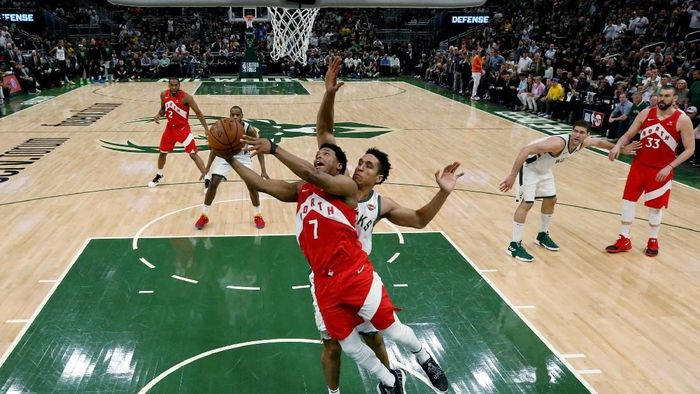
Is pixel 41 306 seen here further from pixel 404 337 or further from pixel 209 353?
pixel 404 337

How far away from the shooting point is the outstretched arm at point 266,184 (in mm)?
3463

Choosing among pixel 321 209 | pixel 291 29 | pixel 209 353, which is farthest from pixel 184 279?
pixel 291 29

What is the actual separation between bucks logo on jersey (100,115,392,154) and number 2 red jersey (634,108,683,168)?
7775 mm

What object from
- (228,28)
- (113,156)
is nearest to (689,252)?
(113,156)

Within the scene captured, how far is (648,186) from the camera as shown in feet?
22.6

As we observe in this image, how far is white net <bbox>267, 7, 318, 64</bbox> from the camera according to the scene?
16484 millimetres

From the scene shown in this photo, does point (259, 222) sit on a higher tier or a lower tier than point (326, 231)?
lower

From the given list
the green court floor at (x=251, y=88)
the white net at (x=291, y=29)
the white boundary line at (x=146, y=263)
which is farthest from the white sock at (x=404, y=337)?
the green court floor at (x=251, y=88)

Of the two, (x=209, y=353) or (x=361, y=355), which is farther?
(x=209, y=353)

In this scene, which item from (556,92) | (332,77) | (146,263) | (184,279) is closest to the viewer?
(332,77)

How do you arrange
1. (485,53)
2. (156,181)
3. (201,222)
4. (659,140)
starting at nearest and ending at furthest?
(659,140) < (201,222) < (156,181) < (485,53)

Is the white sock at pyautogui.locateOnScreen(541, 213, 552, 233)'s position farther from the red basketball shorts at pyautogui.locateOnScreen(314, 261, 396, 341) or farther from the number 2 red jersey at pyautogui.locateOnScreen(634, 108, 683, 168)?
the red basketball shorts at pyautogui.locateOnScreen(314, 261, 396, 341)

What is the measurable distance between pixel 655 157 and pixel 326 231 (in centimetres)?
492

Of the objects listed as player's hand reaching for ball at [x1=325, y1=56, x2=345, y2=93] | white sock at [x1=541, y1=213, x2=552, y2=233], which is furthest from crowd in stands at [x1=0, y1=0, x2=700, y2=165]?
player's hand reaching for ball at [x1=325, y1=56, x2=345, y2=93]
